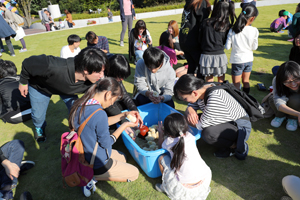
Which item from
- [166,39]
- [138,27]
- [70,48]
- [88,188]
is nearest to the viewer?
[88,188]

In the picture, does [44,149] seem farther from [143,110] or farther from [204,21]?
[204,21]

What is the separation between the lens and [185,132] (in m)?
1.85

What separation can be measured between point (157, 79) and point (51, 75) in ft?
4.73

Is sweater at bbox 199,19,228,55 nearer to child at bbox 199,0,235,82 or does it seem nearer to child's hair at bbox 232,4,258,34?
child at bbox 199,0,235,82

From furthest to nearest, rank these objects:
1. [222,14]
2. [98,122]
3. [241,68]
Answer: [241,68]
[222,14]
[98,122]

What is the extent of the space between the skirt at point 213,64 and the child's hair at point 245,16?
1.52 ft

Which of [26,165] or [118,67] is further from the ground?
[118,67]

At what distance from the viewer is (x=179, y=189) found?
1.78m

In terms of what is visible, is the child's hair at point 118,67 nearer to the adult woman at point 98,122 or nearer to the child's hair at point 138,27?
the adult woman at point 98,122

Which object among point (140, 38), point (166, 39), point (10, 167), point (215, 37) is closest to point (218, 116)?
point (215, 37)

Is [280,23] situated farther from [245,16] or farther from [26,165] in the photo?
[26,165]

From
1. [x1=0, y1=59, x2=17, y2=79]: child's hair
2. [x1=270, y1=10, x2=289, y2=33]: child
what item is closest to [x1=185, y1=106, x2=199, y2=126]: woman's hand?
[x1=0, y1=59, x2=17, y2=79]: child's hair

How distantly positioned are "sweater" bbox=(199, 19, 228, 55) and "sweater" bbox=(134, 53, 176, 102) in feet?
2.47

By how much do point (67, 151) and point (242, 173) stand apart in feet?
6.13
